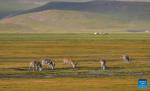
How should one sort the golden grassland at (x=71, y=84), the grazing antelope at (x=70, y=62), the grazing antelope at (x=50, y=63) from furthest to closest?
the grazing antelope at (x=70, y=62), the grazing antelope at (x=50, y=63), the golden grassland at (x=71, y=84)

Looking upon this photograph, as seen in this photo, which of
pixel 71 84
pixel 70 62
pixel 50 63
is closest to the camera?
pixel 71 84

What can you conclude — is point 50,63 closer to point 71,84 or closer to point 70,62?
point 70,62

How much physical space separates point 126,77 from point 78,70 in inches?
250

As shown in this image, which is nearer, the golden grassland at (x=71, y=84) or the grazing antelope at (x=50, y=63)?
the golden grassland at (x=71, y=84)

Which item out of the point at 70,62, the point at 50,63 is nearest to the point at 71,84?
the point at 50,63

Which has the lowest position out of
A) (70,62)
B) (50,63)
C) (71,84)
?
(71,84)

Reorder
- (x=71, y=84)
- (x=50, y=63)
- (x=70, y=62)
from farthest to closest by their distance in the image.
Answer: (x=70, y=62) < (x=50, y=63) < (x=71, y=84)

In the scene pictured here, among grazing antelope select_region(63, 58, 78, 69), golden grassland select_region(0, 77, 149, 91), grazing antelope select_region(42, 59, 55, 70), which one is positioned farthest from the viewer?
grazing antelope select_region(63, 58, 78, 69)

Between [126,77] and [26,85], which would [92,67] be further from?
[26,85]

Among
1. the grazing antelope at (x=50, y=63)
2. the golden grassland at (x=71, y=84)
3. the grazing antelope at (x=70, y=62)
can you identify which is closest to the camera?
the golden grassland at (x=71, y=84)

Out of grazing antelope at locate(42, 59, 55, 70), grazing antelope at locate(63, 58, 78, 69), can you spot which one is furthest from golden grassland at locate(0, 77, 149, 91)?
grazing antelope at locate(63, 58, 78, 69)

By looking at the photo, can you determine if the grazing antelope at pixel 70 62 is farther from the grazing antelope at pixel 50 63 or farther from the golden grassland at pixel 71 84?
the golden grassland at pixel 71 84

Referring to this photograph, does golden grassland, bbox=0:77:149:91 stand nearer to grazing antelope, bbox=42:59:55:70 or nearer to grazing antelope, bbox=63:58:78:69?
grazing antelope, bbox=42:59:55:70

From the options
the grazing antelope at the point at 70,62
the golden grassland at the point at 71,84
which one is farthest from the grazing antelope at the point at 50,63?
the golden grassland at the point at 71,84
